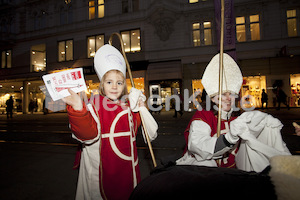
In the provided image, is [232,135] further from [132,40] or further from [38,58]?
[38,58]

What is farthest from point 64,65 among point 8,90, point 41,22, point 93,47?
point 8,90

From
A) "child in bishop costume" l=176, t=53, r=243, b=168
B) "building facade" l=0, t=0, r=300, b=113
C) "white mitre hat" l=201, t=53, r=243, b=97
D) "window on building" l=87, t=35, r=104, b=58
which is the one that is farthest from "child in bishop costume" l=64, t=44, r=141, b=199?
"window on building" l=87, t=35, r=104, b=58

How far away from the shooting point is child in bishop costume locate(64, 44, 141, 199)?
1347mm

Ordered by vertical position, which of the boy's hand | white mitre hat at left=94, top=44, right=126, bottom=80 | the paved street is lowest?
the paved street

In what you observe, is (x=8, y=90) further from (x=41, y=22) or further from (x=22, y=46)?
(x=41, y=22)

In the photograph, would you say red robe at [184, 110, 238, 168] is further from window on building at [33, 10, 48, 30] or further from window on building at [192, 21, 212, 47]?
window on building at [33, 10, 48, 30]

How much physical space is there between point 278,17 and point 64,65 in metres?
21.2

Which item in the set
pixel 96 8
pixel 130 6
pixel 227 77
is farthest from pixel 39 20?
pixel 227 77

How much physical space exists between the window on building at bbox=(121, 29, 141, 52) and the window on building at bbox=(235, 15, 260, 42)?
363 inches

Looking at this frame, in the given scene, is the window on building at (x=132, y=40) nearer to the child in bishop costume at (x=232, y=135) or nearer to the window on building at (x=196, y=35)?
the window on building at (x=196, y=35)

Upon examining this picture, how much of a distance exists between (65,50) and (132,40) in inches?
321

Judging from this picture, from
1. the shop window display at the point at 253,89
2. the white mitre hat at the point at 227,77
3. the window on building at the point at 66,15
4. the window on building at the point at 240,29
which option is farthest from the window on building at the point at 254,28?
the window on building at the point at 66,15

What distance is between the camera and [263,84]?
14195 millimetres

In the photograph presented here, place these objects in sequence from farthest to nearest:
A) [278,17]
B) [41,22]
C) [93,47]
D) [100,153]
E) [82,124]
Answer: [41,22] → [93,47] → [278,17] → [100,153] → [82,124]
